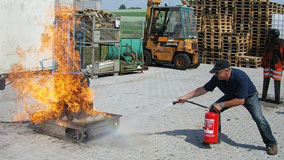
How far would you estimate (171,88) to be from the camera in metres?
11.8

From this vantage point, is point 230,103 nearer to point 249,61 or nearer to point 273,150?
point 273,150

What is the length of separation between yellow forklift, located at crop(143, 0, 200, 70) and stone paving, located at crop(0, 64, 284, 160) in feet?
18.7

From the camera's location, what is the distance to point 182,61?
53.8ft

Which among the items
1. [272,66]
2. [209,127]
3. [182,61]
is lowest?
[209,127]

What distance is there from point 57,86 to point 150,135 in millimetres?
→ 2000

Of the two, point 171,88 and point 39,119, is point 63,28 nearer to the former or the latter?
point 171,88

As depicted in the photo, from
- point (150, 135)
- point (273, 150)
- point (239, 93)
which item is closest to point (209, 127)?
point (239, 93)

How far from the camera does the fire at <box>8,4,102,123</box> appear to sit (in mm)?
6262

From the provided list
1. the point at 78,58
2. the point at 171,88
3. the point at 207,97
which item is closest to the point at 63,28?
the point at 78,58

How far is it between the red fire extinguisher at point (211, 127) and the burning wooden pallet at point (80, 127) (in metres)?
1.71

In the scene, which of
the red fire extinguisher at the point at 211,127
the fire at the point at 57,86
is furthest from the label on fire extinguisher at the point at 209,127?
the fire at the point at 57,86

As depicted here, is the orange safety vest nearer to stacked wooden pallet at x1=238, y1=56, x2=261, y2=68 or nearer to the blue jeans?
the blue jeans

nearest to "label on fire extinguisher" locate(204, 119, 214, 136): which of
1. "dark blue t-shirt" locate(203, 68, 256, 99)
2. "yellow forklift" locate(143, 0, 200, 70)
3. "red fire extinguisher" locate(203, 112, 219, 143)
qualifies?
"red fire extinguisher" locate(203, 112, 219, 143)

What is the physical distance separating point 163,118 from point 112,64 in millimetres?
6500
